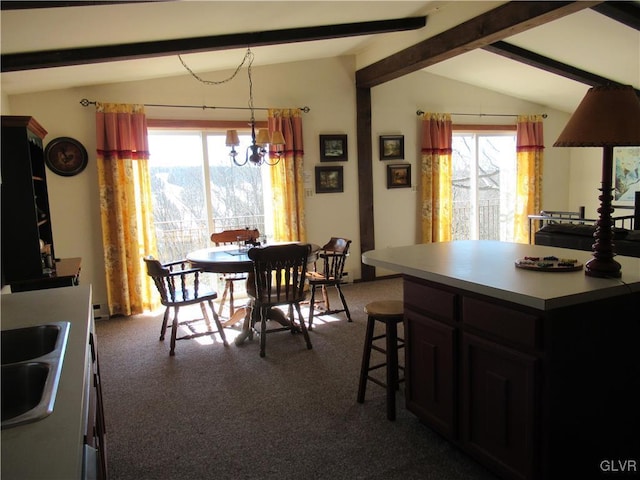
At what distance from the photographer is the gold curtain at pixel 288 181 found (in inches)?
203

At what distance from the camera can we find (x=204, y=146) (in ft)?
16.4

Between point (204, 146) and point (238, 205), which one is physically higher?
point (204, 146)

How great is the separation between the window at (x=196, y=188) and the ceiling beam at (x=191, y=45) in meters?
1.37

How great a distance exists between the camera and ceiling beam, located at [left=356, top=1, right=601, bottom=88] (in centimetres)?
314

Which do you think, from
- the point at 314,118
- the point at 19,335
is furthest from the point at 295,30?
the point at 19,335

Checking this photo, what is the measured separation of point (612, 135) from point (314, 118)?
13.3 feet

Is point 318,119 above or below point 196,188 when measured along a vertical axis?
above

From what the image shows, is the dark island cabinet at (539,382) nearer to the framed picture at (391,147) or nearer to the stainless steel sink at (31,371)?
the stainless steel sink at (31,371)

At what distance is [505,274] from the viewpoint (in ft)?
6.21

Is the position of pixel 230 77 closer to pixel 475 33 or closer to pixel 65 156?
pixel 65 156

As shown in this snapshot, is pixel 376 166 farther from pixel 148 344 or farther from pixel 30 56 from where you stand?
pixel 30 56

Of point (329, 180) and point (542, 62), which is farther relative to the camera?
point (329, 180)

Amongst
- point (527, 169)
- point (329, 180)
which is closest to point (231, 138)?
point (329, 180)

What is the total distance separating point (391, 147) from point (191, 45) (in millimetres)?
2983
